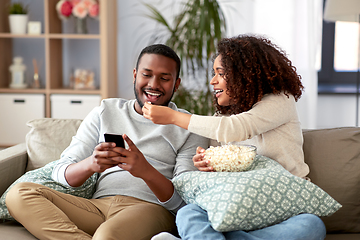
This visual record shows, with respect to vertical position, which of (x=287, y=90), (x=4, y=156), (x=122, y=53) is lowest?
(x=4, y=156)

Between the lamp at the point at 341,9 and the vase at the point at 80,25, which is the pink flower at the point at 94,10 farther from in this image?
the lamp at the point at 341,9

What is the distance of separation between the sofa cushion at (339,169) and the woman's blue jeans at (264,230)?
1.33ft

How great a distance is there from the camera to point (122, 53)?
142 inches

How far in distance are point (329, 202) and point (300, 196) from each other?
0.34ft

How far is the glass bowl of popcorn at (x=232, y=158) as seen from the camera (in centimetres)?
123

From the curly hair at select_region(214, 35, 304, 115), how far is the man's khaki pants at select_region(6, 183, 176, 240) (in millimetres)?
521

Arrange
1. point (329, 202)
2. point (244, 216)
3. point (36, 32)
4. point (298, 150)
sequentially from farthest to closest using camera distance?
point (36, 32)
point (298, 150)
point (329, 202)
point (244, 216)

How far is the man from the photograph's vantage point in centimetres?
125

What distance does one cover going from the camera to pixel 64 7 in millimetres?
3254

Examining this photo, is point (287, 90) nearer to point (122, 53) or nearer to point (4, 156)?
point (4, 156)

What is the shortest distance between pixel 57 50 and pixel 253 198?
111 inches

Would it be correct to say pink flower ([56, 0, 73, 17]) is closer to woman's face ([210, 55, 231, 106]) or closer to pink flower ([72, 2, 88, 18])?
pink flower ([72, 2, 88, 18])

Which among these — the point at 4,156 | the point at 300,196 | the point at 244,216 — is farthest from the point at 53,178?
the point at 300,196

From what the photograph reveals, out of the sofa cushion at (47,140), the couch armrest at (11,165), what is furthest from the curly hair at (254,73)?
the couch armrest at (11,165)
